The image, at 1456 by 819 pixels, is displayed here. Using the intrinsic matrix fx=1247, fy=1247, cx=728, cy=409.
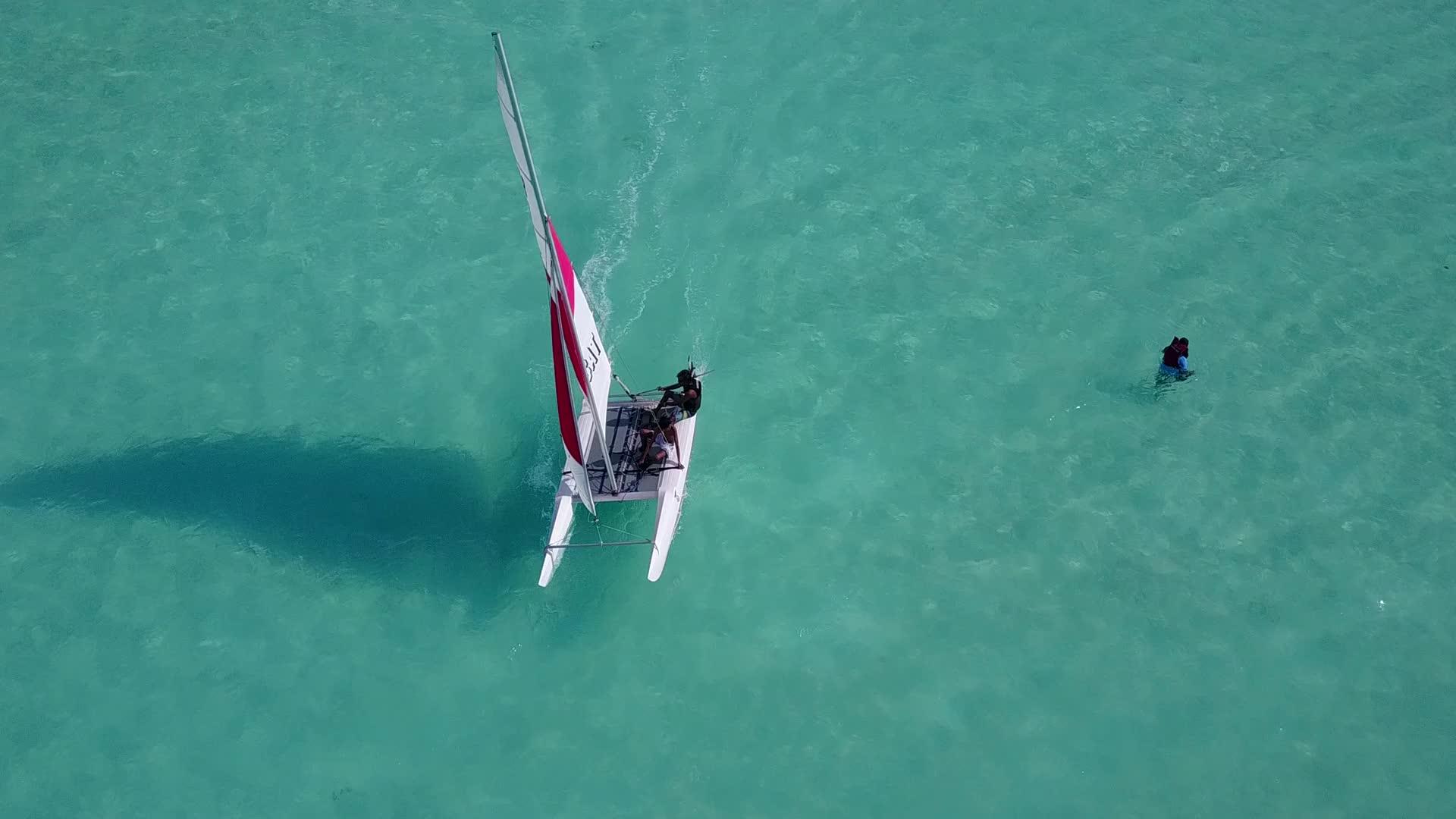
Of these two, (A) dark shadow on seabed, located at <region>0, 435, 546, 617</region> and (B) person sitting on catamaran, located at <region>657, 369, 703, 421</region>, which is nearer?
(B) person sitting on catamaran, located at <region>657, 369, 703, 421</region>

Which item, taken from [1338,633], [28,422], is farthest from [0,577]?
[1338,633]

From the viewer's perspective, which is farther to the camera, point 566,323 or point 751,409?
point 751,409

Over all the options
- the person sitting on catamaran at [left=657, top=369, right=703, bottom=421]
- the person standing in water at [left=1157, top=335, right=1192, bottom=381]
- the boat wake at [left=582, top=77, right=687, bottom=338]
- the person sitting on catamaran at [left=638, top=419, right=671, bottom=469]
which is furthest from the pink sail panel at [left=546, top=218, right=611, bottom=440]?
the person standing in water at [left=1157, top=335, right=1192, bottom=381]

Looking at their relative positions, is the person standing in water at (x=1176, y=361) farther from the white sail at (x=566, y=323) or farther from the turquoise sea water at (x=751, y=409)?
the white sail at (x=566, y=323)

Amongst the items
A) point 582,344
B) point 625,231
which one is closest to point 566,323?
point 582,344

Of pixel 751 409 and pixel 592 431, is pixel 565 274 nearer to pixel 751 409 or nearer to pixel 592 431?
pixel 592 431

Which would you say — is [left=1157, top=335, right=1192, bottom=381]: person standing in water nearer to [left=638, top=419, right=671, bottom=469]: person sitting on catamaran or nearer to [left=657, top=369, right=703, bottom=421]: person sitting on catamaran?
[left=657, top=369, right=703, bottom=421]: person sitting on catamaran
